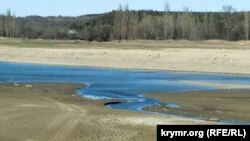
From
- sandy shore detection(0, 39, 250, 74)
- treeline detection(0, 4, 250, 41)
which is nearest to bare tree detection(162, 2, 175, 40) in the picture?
treeline detection(0, 4, 250, 41)

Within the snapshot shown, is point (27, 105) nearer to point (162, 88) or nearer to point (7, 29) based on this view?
point (162, 88)

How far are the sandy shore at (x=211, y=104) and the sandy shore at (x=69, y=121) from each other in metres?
1.82

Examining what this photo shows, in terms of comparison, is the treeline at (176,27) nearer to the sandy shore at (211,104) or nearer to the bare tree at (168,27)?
the bare tree at (168,27)

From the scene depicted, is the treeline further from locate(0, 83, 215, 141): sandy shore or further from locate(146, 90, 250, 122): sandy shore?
locate(0, 83, 215, 141): sandy shore

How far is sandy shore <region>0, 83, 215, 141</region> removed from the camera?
594 inches

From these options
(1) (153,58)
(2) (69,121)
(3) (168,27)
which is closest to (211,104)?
(2) (69,121)

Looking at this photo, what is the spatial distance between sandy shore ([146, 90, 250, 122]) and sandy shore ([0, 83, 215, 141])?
182cm

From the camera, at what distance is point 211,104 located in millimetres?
23266

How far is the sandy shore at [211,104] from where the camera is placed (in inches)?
788

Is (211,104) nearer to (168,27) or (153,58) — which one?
(153,58)

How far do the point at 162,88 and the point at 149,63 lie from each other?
2124 centimetres

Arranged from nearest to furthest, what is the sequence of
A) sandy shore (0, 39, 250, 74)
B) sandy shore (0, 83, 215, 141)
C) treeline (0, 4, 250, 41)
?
sandy shore (0, 83, 215, 141), sandy shore (0, 39, 250, 74), treeline (0, 4, 250, 41)

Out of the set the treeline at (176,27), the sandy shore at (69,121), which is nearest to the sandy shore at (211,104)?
the sandy shore at (69,121)

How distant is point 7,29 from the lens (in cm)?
13450
